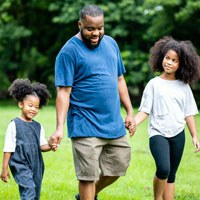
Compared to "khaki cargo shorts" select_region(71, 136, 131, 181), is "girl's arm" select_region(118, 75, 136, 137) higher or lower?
higher

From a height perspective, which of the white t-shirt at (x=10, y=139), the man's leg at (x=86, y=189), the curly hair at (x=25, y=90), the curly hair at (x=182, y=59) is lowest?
the man's leg at (x=86, y=189)

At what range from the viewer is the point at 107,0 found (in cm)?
2377

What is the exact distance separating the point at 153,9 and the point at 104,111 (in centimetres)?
1865

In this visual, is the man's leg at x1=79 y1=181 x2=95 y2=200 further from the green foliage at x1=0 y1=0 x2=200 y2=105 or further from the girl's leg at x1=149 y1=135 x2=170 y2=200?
the green foliage at x1=0 y1=0 x2=200 y2=105

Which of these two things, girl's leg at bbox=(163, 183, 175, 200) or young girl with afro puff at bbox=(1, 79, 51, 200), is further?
girl's leg at bbox=(163, 183, 175, 200)

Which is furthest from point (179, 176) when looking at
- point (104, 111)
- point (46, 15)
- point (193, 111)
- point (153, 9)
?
point (46, 15)

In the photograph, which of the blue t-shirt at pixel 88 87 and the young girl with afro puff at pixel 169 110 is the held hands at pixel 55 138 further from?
the young girl with afro puff at pixel 169 110

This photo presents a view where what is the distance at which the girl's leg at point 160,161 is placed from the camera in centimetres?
445

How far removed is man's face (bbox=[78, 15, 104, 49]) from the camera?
158 inches

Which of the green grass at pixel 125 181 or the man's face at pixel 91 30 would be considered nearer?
the man's face at pixel 91 30

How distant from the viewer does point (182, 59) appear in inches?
191

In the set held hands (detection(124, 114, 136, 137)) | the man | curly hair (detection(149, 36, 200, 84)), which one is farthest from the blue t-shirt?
curly hair (detection(149, 36, 200, 84))

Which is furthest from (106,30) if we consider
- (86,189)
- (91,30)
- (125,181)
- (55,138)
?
(55,138)

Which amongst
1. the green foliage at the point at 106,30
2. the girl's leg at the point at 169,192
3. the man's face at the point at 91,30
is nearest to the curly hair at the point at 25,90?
the man's face at the point at 91,30
